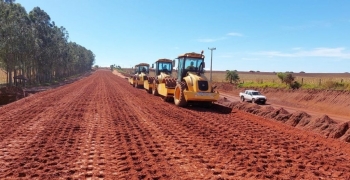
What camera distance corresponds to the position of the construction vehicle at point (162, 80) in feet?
62.1

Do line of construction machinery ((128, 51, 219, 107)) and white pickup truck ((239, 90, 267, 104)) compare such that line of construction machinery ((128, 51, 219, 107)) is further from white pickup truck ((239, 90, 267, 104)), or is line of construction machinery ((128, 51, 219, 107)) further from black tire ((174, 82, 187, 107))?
white pickup truck ((239, 90, 267, 104))

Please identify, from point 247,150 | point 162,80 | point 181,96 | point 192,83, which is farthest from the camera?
point 162,80

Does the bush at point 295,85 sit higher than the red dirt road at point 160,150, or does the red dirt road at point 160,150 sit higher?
the bush at point 295,85

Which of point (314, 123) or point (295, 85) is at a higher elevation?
point (295, 85)

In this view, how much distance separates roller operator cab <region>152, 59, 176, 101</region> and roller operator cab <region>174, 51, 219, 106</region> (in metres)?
1.27

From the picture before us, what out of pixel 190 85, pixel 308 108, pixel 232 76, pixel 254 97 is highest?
pixel 232 76

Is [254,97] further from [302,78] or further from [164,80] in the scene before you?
[302,78]

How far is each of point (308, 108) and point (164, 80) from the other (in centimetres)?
1648

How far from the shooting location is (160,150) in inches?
292

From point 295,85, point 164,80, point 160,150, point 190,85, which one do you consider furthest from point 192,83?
point 295,85

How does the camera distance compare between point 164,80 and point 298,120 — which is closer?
point 298,120

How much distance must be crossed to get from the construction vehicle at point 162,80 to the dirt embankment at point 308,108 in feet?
15.4

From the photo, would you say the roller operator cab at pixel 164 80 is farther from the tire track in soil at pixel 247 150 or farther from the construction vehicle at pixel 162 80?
the tire track in soil at pixel 247 150

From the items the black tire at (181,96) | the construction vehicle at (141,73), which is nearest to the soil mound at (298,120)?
the black tire at (181,96)
